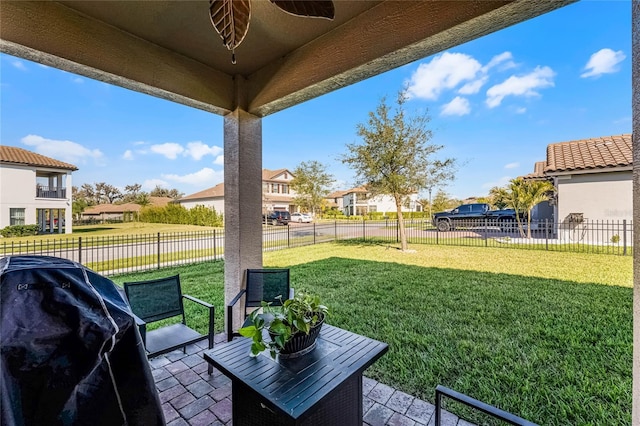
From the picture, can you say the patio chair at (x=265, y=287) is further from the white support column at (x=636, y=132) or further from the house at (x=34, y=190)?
the house at (x=34, y=190)

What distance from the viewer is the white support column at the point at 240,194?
281cm

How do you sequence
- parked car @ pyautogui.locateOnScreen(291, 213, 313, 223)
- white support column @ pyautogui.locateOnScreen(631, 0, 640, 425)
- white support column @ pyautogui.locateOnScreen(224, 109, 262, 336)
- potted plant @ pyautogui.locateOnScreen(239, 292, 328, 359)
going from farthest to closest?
parked car @ pyautogui.locateOnScreen(291, 213, 313, 223) < white support column @ pyautogui.locateOnScreen(224, 109, 262, 336) < potted plant @ pyautogui.locateOnScreen(239, 292, 328, 359) < white support column @ pyautogui.locateOnScreen(631, 0, 640, 425)

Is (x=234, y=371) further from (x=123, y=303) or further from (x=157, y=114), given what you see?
(x=157, y=114)

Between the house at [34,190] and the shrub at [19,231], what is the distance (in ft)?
0.56

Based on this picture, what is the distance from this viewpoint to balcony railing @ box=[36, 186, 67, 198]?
12.4 m

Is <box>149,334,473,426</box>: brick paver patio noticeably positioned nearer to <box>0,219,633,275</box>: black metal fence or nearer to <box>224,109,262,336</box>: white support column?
<box>224,109,262,336</box>: white support column

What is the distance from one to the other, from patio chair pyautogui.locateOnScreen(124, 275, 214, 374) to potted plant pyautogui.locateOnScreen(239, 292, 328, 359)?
42.5 inches

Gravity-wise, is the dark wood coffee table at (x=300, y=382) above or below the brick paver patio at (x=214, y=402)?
above

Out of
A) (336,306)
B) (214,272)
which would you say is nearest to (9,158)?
(214,272)

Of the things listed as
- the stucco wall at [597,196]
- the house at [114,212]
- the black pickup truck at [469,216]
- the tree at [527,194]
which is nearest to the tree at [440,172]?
the tree at [527,194]

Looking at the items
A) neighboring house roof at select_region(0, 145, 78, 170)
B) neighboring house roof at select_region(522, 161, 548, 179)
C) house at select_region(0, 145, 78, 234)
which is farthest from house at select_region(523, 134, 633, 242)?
house at select_region(0, 145, 78, 234)

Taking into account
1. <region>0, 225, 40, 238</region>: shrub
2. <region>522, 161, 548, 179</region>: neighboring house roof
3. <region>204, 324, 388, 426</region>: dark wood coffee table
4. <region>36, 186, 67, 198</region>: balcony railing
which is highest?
<region>522, 161, 548, 179</region>: neighboring house roof

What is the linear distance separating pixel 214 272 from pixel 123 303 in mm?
5686

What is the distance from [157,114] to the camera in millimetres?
11734
